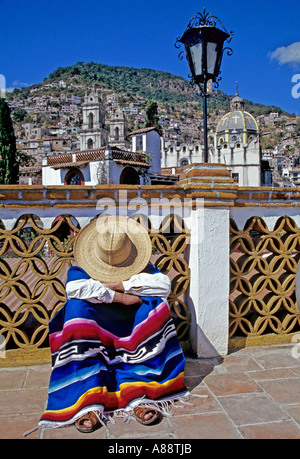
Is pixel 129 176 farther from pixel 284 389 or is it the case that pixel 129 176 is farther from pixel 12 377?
pixel 284 389

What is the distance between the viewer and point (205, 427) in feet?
7.35

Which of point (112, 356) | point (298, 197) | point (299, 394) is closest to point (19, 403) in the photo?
point (112, 356)

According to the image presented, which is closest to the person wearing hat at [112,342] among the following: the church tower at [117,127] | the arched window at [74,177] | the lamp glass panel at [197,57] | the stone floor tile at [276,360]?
the stone floor tile at [276,360]

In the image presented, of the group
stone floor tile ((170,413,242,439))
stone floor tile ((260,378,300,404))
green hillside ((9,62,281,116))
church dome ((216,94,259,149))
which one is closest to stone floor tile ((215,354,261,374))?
stone floor tile ((260,378,300,404))

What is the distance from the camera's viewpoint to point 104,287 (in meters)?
2.47

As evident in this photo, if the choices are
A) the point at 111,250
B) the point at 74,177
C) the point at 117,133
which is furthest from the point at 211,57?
the point at 117,133

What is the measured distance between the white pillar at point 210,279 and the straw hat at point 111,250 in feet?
1.78

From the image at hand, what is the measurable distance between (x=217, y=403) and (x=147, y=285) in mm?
901

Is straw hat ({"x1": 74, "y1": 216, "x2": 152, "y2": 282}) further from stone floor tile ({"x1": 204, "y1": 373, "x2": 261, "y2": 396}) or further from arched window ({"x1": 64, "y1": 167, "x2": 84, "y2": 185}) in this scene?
arched window ({"x1": 64, "y1": 167, "x2": 84, "y2": 185})

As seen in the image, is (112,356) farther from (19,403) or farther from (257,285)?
(257,285)

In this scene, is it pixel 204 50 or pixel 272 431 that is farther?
pixel 204 50

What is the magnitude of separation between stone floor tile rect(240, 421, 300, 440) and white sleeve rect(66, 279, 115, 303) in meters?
1.14

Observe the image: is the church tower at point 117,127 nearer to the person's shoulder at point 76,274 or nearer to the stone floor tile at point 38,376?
the stone floor tile at point 38,376

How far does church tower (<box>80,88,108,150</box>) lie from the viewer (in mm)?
40156
